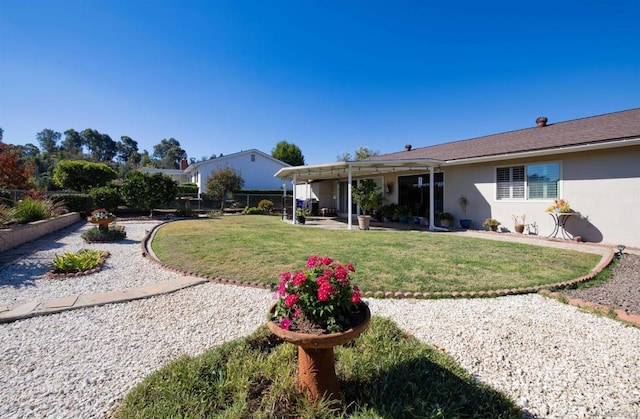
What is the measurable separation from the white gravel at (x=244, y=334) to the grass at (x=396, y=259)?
71 centimetres

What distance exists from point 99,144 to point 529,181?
9084 centimetres

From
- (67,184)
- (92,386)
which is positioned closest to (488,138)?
(92,386)

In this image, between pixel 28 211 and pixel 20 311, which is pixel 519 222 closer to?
pixel 20 311

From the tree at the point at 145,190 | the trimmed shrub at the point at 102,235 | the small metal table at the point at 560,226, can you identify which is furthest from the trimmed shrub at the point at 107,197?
the small metal table at the point at 560,226

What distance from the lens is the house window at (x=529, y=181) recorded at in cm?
980

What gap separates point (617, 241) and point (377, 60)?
1152 cm

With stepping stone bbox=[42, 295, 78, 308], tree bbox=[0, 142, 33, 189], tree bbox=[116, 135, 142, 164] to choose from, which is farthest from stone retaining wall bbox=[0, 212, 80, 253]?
tree bbox=[116, 135, 142, 164]

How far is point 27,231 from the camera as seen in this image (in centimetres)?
911

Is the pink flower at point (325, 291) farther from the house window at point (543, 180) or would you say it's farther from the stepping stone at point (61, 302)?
the house window at point (543, 180)

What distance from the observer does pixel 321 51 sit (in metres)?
12.7

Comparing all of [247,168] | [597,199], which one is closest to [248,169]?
[247,168]

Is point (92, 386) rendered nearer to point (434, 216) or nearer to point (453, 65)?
point (434, 216)

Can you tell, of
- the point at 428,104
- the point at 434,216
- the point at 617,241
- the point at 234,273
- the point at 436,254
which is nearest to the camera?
the point at 234,273

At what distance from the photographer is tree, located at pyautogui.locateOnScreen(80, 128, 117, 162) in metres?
70.0
